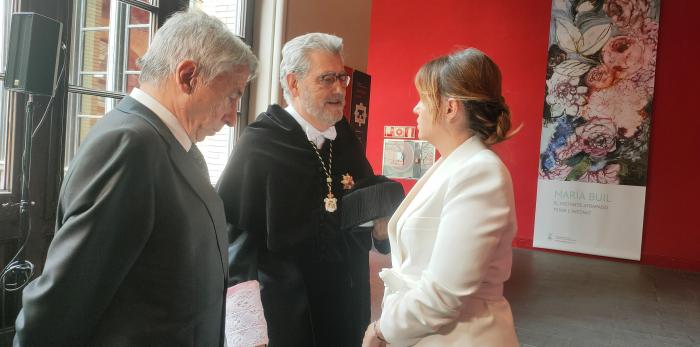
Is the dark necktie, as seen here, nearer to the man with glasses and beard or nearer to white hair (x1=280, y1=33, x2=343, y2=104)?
the man with glasses and beard

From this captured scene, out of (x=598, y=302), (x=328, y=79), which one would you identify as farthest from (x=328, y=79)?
(x=598, y=302)

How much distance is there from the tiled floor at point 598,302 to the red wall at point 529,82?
640 mm

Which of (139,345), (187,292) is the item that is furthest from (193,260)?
(139,345)

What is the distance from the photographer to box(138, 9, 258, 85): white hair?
1153mm

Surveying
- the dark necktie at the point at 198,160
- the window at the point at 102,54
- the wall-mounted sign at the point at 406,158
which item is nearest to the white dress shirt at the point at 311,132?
the dark necktie at the point at 198,160

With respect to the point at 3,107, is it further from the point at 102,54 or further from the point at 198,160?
the point at 198,160

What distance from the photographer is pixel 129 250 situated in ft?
3.23

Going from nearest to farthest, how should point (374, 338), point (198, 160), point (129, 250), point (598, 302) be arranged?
1. point (129, 250)
2. point (198, 160)
3. point (374, 338)
4. point (598, 302)

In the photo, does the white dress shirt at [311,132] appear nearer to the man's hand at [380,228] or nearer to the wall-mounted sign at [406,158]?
the man's hand at [380,228]

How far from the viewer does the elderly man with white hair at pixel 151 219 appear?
0.95 m

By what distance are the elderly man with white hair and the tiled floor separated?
11.3 feet

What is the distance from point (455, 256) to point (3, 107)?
223 centimetres

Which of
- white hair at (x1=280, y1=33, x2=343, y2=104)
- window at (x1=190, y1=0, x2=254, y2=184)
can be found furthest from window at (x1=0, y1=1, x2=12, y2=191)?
white hair at (x1=280, y1=33, x2=343, y2=104)

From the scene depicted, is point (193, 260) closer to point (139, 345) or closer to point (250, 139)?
point (139, 345)
